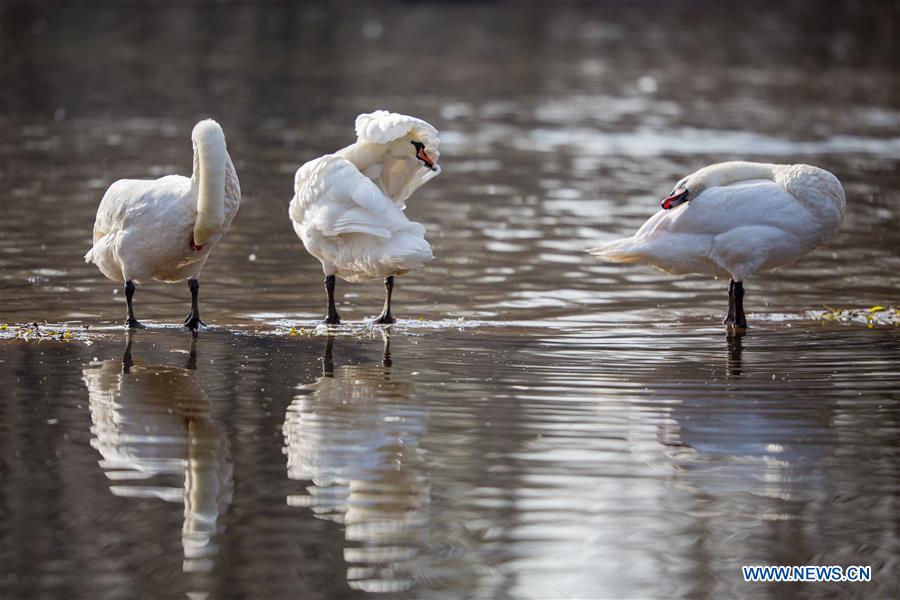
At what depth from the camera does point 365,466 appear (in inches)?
316

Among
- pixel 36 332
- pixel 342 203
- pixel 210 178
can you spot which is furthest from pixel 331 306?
pixel 36 332

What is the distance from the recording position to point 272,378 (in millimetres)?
10141

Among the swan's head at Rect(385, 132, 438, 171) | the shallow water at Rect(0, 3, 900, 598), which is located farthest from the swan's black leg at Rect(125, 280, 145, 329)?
the swan's head at Rect(385, 132, 438, 171)

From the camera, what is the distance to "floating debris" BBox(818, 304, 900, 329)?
485 inches

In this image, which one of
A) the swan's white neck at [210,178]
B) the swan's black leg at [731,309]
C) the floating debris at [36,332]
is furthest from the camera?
the swan's black leg at [731,309]

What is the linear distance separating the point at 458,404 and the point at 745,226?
358 cm

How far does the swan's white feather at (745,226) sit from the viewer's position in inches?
466

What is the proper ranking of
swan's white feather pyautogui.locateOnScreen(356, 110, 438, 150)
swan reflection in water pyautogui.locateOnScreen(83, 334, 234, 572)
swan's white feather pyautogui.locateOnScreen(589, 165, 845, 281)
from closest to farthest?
swan reflection in water pyautogui.locateOnScreen(83, 334, 234, 572) < swan's white feather pyautogui.locateOnScreen(356, 110, 438, 150) < swan's white feather pyautogui.locateOnScreen(589, 165, 845, 281)

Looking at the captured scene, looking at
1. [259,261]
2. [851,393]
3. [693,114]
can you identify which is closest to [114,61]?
[693,114]

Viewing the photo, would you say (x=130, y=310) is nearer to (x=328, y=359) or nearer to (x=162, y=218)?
(x=162, y=218)

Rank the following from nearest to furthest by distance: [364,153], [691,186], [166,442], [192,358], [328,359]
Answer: [166,442] → [192,358] → [328,359] → [364,153] → [691,186]

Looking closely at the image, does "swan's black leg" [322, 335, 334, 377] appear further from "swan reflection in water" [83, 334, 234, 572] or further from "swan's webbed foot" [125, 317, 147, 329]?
"swan's webbed foot" [125, 317, 147, 329]

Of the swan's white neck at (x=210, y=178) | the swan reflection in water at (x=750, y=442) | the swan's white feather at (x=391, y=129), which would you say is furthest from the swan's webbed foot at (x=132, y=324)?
the swan reflection in water at (x=750, y=442)

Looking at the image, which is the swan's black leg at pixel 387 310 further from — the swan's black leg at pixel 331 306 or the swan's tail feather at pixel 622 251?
the swan's tail feather at pixel 622 251
